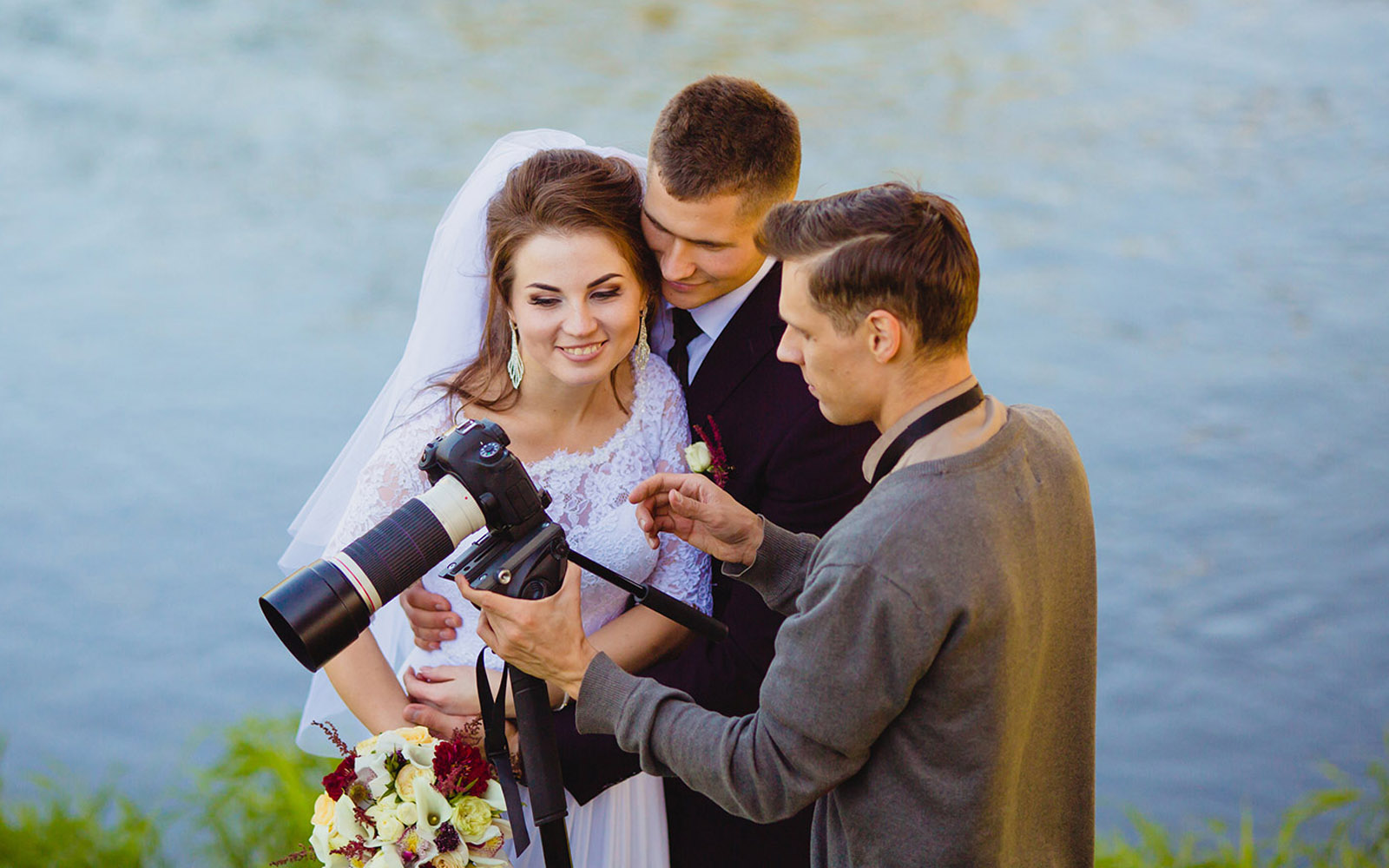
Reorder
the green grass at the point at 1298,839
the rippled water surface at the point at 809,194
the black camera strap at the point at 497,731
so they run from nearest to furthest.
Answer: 1. the black camera strap at the point at 497,731
2. the green grass at the point at 1298,839
3. the rippled water surface at the point at 809,194

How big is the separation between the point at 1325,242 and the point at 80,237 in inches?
271

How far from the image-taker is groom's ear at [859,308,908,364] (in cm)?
154

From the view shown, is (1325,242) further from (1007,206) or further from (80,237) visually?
(80,237)

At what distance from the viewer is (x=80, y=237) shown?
6.66 m

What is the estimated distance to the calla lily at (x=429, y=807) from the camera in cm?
179

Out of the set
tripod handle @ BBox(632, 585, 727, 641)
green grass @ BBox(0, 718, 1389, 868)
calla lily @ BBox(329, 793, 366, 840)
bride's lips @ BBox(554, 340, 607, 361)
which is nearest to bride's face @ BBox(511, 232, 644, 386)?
bride's lips @ BBox(554, 340, 607, 361)

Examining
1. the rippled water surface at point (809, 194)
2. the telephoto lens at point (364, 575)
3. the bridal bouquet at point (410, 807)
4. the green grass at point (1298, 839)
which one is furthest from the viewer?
the rippled water surface at point (809, 194)

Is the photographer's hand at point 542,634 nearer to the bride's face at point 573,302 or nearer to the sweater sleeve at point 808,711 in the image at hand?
the sweater sleeve at point 808,711

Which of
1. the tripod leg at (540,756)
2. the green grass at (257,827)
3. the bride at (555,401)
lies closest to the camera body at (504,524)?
the tripod leg at (540,756)

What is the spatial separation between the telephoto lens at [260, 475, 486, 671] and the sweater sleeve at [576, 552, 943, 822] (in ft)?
1.21

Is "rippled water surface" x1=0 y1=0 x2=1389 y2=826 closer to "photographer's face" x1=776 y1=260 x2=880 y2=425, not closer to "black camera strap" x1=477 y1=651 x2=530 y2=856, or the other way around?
"black camera strap" x1=477 y1=651 x2=530 y2=856

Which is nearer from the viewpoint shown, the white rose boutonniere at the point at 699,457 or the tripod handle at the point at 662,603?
the tripod handle at the point at 662,603

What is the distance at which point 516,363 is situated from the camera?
2.28 metres

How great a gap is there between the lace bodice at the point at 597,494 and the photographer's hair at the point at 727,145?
1.33 feet
